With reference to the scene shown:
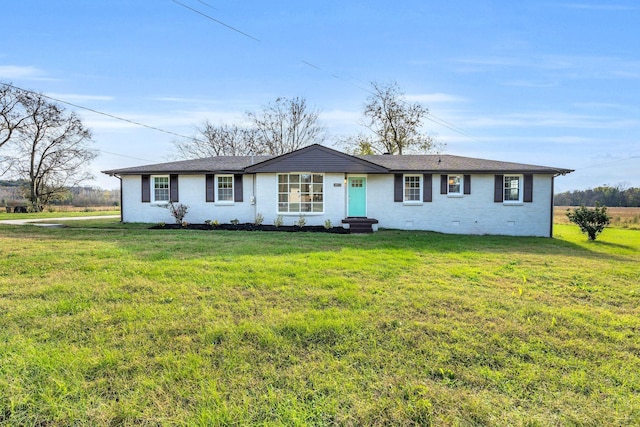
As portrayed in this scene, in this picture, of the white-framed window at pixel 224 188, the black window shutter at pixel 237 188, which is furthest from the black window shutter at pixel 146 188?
the black window shutter at pixel 237 188

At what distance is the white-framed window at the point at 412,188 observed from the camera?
14.9 metres

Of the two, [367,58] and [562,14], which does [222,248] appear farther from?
[562,14]

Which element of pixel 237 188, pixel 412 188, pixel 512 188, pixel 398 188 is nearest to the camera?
pixel 512 188

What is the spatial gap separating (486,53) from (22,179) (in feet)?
125

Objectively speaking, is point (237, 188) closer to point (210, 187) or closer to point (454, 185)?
point (210, 187)

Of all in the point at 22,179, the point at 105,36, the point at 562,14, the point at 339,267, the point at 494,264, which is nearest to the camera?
the point at 339,267

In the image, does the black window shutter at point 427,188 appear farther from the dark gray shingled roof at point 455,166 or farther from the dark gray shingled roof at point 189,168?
the dark gray shingled roof at point 189,168

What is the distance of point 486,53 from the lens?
1298 cm

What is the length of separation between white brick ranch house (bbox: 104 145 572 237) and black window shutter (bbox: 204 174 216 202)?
1.8 inches

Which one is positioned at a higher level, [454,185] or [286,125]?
[286,125]

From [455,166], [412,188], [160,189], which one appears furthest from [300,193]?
[455,166]

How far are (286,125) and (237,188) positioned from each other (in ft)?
61.2

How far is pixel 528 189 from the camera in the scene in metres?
14.5

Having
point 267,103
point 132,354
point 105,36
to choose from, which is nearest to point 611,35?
point 132,354
